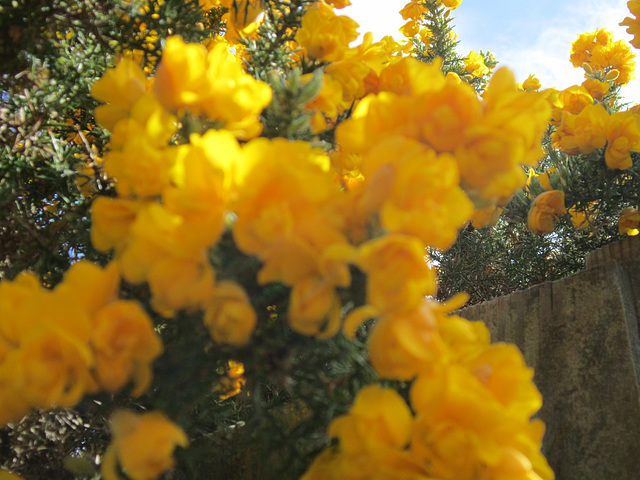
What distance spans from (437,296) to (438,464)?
317 centimetres

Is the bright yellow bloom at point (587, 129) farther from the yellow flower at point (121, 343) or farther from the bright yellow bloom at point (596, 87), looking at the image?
the yellow flower at point (121, 343)

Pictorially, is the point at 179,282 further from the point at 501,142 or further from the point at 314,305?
the point at 501,142

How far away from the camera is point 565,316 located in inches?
64.2

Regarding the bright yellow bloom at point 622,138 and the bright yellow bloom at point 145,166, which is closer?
the bright yellow bloom at point 145,166

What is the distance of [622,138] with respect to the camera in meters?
1.63

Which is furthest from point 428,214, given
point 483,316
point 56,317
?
point 483,316

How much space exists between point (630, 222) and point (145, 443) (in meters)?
2.04

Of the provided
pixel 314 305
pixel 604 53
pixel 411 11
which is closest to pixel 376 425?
pixel 314 305

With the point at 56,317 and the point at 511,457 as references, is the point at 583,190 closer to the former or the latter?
the point at 511,457

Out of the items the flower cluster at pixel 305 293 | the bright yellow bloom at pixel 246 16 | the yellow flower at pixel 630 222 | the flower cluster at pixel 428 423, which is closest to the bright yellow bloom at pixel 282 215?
the flower cluster at pixel 305 293

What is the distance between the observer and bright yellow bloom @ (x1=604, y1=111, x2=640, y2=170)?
1585mm

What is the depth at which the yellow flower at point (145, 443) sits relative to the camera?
45 cm

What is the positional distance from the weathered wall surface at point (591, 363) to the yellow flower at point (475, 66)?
3344mm

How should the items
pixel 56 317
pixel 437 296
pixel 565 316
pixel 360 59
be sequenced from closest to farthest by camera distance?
pixel 56 317
pixel 360 59
pixel 565 316
pixel 437 296
